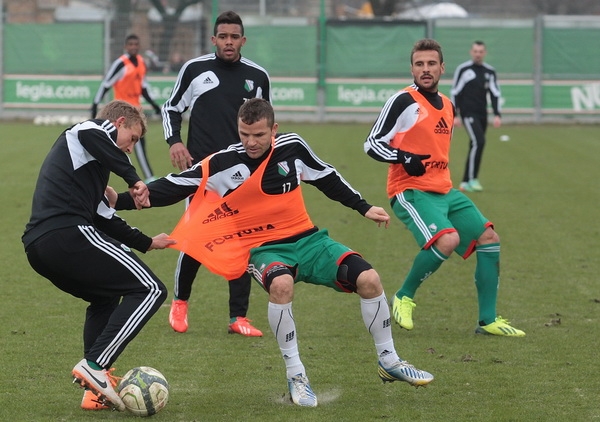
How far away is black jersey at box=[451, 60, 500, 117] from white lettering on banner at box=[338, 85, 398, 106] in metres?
12.3

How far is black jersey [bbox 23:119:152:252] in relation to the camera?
526cm

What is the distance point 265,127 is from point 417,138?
2.10m

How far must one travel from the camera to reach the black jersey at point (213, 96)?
749 cm

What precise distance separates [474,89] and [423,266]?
9130mm

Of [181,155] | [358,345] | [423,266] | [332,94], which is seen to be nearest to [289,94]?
[332,94]

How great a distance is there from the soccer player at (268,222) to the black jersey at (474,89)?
10336 mm

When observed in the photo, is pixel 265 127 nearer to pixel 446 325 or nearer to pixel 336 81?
pixel 446 325

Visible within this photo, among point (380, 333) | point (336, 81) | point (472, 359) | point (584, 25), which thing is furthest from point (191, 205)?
point (584, 25)

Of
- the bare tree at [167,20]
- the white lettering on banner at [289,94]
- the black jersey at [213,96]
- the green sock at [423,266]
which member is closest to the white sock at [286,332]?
the green sock at [423,266]

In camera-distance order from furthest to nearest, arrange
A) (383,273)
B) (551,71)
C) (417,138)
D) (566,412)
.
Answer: (551,71)
(383,273)
(417,138)
(566,412)

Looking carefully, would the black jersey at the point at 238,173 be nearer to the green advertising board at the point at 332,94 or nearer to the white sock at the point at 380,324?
the white sock at the point at 380,324

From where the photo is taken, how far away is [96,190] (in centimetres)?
544

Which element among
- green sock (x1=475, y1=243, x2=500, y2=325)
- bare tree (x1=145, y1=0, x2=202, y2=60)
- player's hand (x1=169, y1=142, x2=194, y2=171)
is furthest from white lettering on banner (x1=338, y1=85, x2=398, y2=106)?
Answer: player's hand (x1=169, y1=142, x2=194, y2=171)

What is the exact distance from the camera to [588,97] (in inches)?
1126
